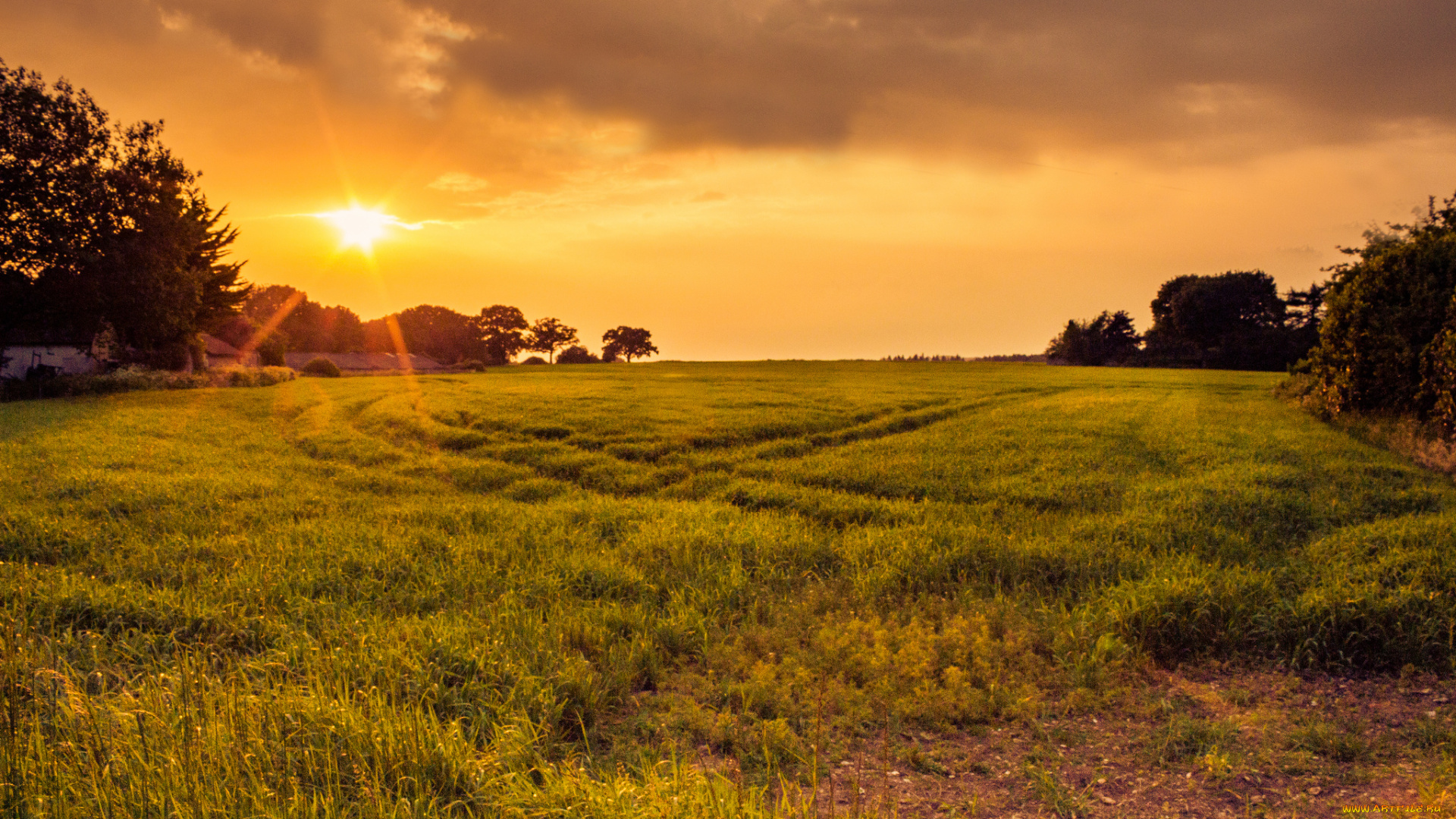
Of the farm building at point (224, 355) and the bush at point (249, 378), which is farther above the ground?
the farm building at point (224, 355)

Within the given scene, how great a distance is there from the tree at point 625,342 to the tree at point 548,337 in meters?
8.18

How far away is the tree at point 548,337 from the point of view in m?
123

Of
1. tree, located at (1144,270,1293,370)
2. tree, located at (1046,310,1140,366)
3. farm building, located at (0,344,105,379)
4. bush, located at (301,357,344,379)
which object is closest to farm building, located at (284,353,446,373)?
bush, located at (301,357,344,379)

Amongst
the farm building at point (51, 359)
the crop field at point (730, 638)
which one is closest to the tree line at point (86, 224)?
the farm building at point (51, 359)

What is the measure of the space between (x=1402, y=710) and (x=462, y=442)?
1817cm

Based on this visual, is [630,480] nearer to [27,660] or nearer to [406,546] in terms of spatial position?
[406,546]

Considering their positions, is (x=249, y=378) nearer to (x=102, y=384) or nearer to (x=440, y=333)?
(x=102, y=384)

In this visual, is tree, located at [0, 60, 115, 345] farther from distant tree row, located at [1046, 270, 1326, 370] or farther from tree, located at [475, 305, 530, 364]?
distant tree row, located at [1046, 270, 1326, 370]

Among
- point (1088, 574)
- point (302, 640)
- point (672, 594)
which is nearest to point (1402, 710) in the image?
point (1088, 574)

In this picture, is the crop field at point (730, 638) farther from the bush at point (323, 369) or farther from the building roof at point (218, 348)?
the building roof at point (218, 348)

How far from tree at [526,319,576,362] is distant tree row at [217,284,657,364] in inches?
5.4

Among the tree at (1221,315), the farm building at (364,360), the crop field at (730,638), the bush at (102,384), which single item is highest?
the tree at (1221,315)

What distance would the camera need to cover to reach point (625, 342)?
398ft

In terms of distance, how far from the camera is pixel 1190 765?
4.19m
